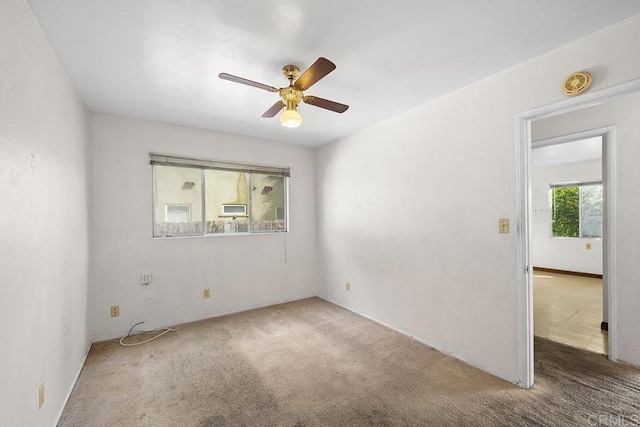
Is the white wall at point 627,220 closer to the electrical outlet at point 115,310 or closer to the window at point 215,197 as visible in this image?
the window at point 215,197

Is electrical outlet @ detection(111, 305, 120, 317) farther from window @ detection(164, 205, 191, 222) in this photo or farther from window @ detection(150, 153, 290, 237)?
window @ detection(164, 205, 191, 222)

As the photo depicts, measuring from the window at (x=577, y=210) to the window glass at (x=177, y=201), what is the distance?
771 centimetres

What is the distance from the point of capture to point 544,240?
20.9 feet

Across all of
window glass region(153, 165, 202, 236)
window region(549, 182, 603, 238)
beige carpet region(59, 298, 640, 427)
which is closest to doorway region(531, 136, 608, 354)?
window region(549, 182, 603, 238)

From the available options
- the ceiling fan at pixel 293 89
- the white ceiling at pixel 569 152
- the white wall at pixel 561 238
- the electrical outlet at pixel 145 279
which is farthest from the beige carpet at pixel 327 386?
the white wall at pixel 561 238

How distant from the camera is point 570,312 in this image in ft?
11.5

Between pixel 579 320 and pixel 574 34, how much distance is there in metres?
3.27

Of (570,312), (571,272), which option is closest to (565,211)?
(571,272)

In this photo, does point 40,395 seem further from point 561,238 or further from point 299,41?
point 561,238

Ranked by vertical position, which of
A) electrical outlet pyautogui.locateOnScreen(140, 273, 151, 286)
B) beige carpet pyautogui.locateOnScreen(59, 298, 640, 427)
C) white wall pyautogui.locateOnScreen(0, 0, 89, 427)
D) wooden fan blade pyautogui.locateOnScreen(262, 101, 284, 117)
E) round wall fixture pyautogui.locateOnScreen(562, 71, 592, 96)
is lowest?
beige carpet pyautogui.locateOnScreen(59, 298, 640, 427)

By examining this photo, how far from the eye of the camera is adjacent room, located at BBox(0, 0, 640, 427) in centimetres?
154

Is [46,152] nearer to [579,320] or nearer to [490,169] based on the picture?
[490,169]

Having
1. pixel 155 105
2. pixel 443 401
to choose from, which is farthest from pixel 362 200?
pixel 155 105

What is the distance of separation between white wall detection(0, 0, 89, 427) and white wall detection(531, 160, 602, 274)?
23.5ft
